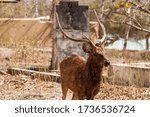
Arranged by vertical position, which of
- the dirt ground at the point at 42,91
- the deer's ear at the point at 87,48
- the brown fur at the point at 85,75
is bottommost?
the dirt ground at the point at 42,91

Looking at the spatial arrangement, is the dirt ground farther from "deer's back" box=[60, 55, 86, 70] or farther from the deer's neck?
the deer's neck

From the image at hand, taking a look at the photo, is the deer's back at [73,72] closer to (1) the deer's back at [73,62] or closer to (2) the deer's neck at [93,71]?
(1) the deer's back at [73,62]

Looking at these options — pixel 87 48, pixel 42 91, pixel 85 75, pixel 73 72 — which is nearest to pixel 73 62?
pixel 73 72

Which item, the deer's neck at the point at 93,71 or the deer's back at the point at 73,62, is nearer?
the deer's neck at the point at 93,71

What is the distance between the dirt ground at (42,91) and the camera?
8906 mm

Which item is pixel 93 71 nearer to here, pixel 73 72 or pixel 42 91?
pixel 73 72

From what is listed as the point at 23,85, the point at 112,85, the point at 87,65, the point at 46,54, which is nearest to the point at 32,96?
the point at 23,85

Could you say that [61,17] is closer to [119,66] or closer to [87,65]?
[119,66]

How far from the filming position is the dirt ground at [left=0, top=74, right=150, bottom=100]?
891cm

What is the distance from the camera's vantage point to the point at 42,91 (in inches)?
380

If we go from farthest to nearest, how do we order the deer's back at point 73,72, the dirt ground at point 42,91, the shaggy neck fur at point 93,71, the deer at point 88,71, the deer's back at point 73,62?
the dirt ground at point 42,91 → the deer's back at point 73,62 → the deer's back at point 73,72 → the shaggy neck fur at point 93,71 → the deer at point 88,71

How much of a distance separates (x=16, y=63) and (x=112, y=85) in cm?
393

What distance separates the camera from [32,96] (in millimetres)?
9094

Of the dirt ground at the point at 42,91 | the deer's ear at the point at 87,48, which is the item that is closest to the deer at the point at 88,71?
the deer's ear at the point at 87,48
